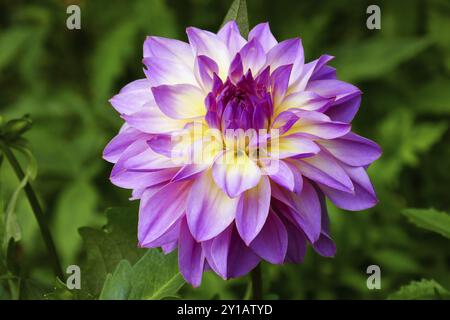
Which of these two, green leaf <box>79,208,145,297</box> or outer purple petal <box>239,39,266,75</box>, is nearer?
outer purple petal <box>239,39,266,75</box>

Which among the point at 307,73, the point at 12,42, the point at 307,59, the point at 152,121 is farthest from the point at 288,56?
the point at 12,42

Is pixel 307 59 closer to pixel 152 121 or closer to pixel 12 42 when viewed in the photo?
pixel 12 42

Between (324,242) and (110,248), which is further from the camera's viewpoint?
(110,248)

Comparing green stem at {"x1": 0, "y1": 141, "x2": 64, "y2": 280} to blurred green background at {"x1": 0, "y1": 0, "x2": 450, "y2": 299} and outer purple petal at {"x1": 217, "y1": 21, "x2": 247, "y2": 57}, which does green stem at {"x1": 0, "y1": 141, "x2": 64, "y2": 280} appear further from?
blurred green background at {"x1": 0, "y1": 0, "x2": 450, "y2": 299}

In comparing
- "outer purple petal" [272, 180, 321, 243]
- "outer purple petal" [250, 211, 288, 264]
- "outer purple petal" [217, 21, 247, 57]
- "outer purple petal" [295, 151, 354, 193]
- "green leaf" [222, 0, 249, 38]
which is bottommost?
"outer purple petal" [250, 211, 288, 264]

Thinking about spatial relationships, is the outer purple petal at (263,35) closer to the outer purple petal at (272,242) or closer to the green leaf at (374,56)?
the outer purple petal at (272,242)

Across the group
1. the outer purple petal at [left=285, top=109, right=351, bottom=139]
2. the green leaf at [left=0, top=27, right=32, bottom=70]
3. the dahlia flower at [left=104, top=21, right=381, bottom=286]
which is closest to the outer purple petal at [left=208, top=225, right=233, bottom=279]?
the dahlia flower at [left=104, top=21, right=381, bottom=286]

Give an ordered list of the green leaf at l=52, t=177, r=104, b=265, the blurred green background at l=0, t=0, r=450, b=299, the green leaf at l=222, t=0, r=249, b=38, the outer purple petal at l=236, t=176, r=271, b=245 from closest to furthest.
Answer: the outer purple petal at l=236, t=176, r=271, b=245, the green leaf at l=222, t=0, r=249, b=38, the blurred green background at l=0, t=0, r=450, b=299, the green leaf at l=52, t=177, r=104, b=265
